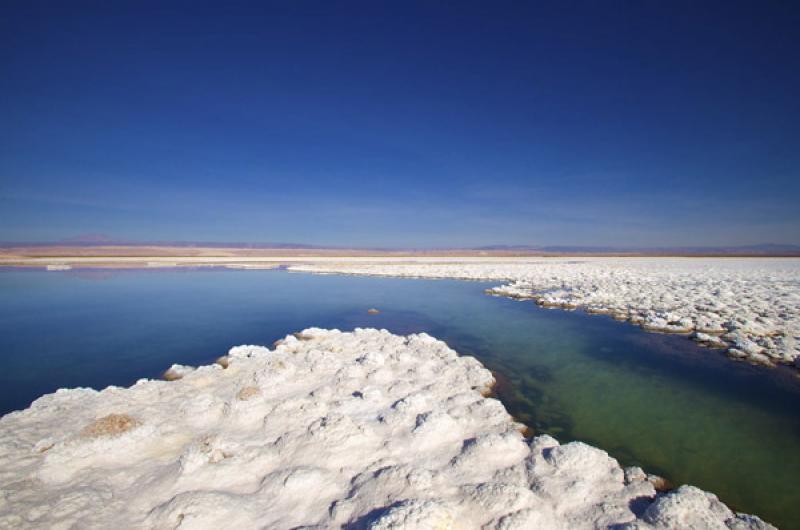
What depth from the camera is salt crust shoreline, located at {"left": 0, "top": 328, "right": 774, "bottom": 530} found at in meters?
3.49

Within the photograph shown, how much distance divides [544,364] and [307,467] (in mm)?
6511

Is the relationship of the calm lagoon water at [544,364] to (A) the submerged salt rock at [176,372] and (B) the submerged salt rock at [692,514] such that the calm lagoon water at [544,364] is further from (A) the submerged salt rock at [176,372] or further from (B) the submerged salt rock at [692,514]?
(B) the submerged salt rock at [692,514]

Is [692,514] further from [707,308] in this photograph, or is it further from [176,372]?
[707,308]

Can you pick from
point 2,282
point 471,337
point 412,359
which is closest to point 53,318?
point 412,359

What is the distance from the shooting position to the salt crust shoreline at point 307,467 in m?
3.49

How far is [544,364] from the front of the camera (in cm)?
884

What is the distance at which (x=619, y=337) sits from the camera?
10.9 meters

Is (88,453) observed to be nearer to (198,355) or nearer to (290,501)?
(290,501)

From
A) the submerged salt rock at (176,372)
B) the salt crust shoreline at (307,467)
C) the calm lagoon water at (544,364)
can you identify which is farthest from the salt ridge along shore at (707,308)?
the submerged salt rock at (176,372)

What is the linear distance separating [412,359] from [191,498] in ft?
16.7

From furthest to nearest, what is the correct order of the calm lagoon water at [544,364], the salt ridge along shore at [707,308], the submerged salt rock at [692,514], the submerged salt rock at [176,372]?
the salt ridge along shore at [707,308] → the submerged salt rock at [176,372] → the calm lagoon water at [544,364] → the submerged salt rock at [692,514]

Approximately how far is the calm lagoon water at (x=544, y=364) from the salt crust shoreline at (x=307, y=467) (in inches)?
52.9

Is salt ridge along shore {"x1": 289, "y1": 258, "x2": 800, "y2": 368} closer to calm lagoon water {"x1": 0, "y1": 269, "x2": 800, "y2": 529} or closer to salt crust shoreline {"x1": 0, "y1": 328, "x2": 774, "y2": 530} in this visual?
calm lagoon water {"x1": 0, "y1": 269, "x2": 800, "y2": 529}

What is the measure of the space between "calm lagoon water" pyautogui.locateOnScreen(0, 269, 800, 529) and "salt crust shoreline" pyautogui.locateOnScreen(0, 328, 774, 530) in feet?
4.41
